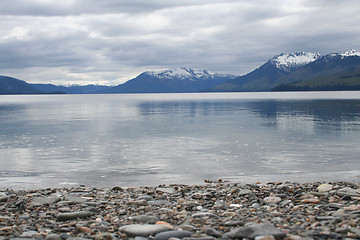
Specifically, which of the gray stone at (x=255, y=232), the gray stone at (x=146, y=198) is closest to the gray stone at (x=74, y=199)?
the gray stone at (x=146, y=198)

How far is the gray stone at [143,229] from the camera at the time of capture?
11.2 metres

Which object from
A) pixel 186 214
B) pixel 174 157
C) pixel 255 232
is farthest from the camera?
pixel 174 157

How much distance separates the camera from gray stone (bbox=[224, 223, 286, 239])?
34.1ft

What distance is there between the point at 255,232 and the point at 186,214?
364 centimetres

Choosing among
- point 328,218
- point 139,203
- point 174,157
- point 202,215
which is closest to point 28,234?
point 139,203

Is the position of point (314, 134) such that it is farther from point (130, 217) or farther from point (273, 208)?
point (130, 217)

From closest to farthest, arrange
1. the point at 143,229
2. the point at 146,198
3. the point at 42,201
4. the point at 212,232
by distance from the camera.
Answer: the point at 212,232 < the point at 143,229 < the point at 42,201 < the point at 146,198

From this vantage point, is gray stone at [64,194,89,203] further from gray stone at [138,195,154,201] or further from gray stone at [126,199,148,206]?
gray stone at [138,195,154,201]

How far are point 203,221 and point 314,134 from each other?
37.4 meters

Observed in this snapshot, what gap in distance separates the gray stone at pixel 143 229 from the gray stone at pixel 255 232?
2032 mm

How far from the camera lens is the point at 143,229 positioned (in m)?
11.4

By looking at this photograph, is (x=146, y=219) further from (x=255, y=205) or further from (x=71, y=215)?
(x=255, y=205)

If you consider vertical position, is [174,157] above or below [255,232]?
below

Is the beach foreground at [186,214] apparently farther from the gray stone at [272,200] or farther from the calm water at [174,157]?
the calm water at [174,157]
